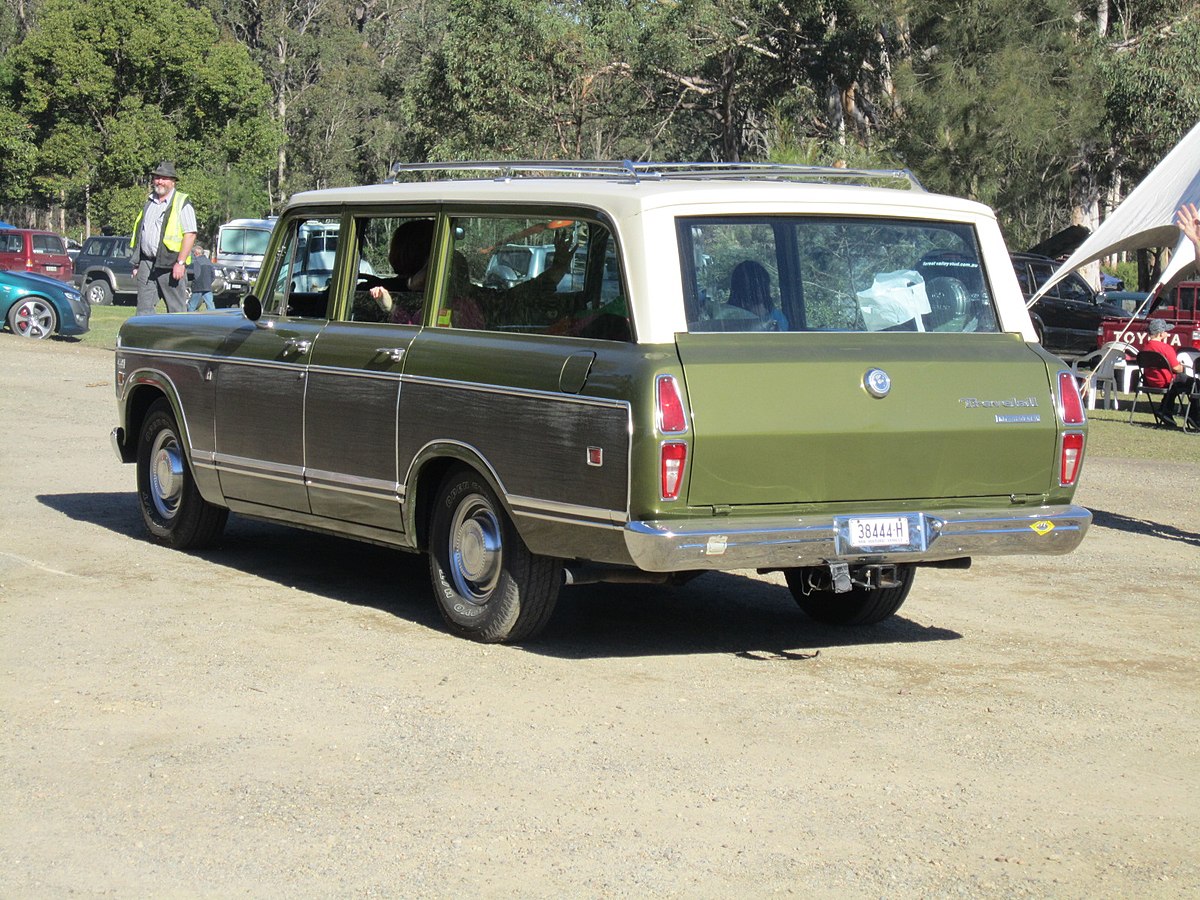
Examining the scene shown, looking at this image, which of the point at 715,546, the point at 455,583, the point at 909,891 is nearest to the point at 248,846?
the point at 909,891

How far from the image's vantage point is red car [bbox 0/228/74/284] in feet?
125

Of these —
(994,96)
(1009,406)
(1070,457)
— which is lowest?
(1070,457)

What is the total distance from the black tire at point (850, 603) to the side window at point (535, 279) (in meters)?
1.71

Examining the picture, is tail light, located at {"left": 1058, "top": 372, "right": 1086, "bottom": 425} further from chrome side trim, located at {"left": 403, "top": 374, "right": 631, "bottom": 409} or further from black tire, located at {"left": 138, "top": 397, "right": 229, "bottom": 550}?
black tire, located at {"left": 138, "top": 397, "right": 229, "bottom": 550}

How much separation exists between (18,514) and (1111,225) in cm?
892

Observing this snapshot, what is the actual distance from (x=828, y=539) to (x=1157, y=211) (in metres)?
7.92

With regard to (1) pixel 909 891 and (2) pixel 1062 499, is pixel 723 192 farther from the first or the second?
(1) pixel 909 891

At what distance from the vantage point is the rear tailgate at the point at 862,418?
245 inches

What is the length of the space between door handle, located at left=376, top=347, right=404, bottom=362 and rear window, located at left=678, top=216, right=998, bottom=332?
59.7 inches

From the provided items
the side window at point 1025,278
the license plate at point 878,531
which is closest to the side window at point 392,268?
the license plate at point 878,531

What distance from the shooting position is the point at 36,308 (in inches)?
955

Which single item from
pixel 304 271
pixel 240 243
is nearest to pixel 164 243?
pixel 304 271

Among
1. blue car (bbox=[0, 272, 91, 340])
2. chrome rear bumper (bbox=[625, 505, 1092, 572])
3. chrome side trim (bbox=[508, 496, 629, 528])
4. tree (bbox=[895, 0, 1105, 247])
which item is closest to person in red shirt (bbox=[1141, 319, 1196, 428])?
chrome rear bumper (bbox=[625, 505, 1092, 572])

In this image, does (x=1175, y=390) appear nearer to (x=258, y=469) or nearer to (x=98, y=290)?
(x=258, y=469)
